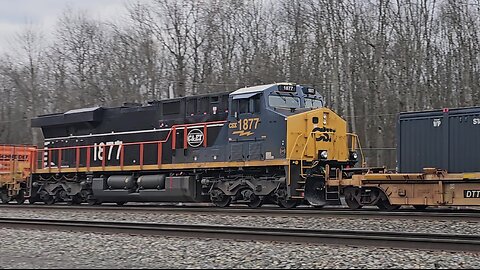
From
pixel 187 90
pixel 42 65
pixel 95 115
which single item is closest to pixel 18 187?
pixel 95 115

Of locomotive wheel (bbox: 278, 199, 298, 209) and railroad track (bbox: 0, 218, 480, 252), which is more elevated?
locomotive wheel (bbox: 278, 199, 298, 209)

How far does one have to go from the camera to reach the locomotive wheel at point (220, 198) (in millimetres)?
19125

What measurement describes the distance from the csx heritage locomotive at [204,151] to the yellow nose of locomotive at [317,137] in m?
0.03

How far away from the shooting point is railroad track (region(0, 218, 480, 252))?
9477mm

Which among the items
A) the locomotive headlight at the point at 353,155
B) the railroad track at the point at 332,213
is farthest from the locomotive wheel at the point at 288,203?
the locomotive headlight at the point at 353,155

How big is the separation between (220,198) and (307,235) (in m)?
8.89

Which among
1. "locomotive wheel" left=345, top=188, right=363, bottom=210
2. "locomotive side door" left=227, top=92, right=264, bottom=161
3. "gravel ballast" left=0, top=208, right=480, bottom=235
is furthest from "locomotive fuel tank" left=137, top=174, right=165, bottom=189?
"locomotive wheel" left=345, top=188, right=363, bottom=210

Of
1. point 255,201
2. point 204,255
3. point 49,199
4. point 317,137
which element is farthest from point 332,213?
point 49,199

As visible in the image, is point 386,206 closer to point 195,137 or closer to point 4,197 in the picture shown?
point 195,137

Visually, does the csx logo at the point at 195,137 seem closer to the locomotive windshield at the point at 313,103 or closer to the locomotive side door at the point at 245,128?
the locomotive side door at the point at 245,128

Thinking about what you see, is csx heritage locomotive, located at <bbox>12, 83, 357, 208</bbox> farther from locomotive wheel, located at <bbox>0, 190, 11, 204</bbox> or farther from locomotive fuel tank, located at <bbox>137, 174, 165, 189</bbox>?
locomotive wheel, located at <bbox>0, 190, 11, 204</bbox>

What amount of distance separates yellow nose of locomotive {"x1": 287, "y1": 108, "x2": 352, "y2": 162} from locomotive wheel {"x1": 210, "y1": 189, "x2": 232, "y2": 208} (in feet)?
9.38

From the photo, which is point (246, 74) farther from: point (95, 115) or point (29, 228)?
point (29, 228)

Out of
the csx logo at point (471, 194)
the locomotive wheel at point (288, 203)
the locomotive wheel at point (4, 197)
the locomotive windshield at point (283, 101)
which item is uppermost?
the locomotive windshield at point (283, 101)
